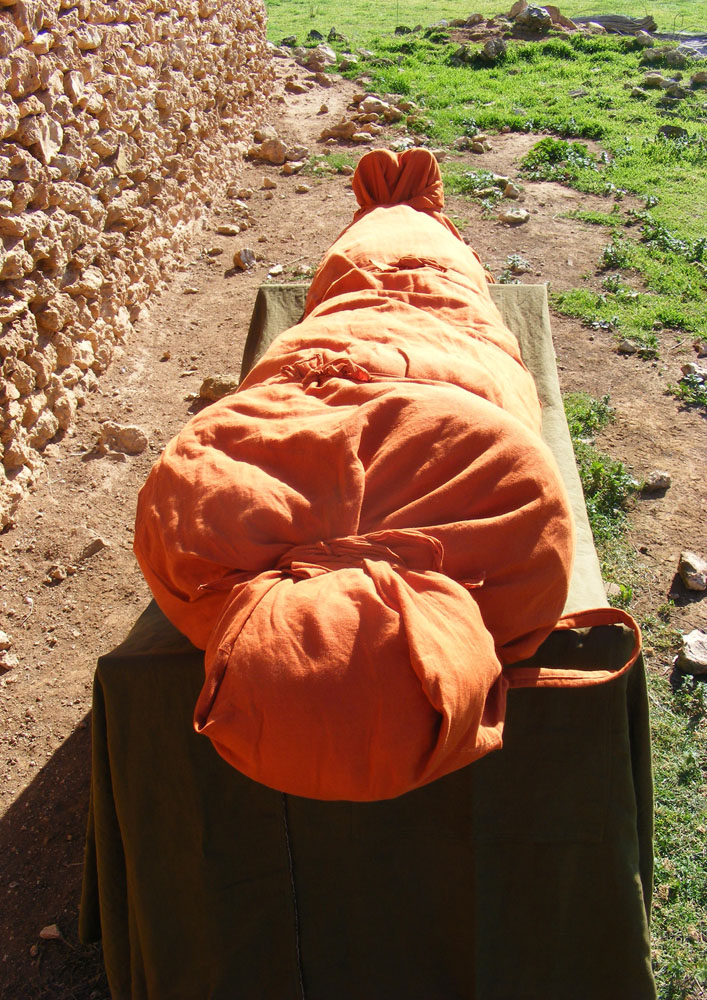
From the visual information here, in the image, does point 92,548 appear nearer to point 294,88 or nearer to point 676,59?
point 294,88

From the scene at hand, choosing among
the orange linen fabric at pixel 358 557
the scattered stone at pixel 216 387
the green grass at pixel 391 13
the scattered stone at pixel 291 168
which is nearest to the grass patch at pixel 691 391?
the scattered stone at pixel 216 387

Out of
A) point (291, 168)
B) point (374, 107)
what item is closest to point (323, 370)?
point (291, 168)

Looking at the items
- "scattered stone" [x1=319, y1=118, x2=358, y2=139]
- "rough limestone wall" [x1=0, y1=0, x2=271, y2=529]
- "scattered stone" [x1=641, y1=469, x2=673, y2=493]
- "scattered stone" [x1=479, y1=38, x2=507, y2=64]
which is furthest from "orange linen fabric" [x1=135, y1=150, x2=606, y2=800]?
"scattered stone" [x1=479, y1=38, x2=507, y2=64]

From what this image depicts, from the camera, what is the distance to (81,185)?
13.0 feet

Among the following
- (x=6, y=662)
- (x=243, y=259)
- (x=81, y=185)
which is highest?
(x=81, y=185)

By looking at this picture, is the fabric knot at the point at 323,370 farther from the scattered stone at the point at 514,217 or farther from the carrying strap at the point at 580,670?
the scattered stone at the point at 514,217

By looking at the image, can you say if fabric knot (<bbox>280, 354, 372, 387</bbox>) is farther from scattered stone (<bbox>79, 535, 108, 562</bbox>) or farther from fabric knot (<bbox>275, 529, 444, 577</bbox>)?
scattered stone (<bbox>79, 535, 108, 562</bbox>)

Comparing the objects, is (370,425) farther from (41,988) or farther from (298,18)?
(298,18)

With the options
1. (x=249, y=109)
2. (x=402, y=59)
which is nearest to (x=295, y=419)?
(x=249, y=109)

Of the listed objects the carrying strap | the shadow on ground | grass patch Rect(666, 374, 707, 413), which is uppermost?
the carrying strap

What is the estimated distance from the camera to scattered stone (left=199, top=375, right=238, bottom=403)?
4125 millimetres

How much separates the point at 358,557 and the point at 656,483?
2626 millimetres

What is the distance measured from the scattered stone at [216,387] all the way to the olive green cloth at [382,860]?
2.42 meters

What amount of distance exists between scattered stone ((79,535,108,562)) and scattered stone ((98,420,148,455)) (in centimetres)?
62
